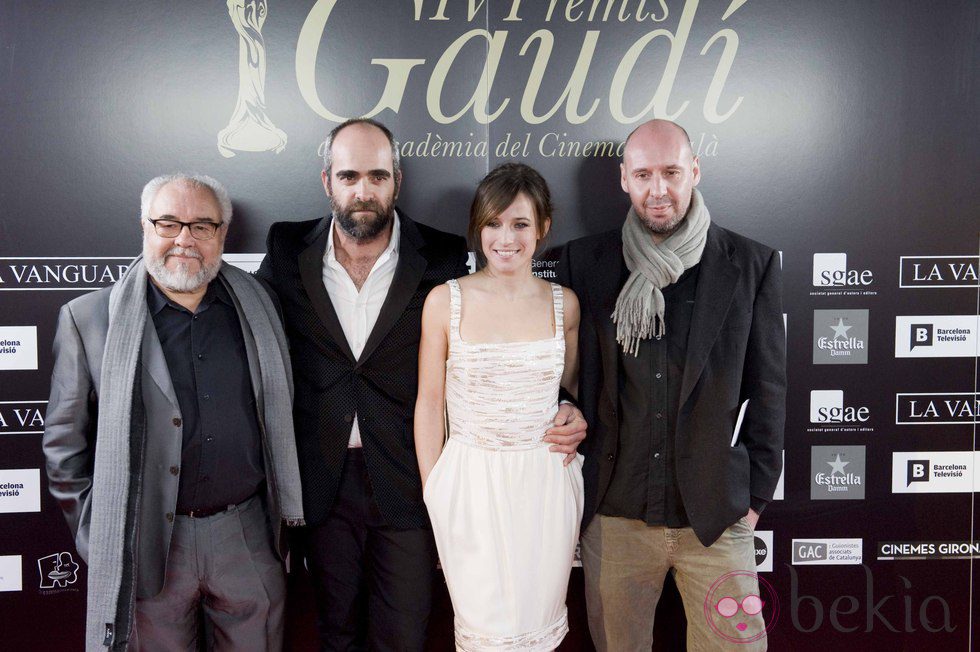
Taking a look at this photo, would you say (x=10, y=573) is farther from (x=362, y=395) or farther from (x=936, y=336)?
(x=936, y=336)

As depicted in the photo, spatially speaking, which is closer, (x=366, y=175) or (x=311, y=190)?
(x=366, y=175)

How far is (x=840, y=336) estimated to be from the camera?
2.97 meters

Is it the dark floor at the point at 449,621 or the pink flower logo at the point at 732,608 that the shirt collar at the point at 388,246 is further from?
the pink flower logo at the point at 732,608

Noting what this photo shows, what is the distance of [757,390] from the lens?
2.32 m

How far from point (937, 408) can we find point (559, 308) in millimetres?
1964

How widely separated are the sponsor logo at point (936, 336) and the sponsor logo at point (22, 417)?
12.4 feet

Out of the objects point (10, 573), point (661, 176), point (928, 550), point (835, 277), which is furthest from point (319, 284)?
point (928, 550)

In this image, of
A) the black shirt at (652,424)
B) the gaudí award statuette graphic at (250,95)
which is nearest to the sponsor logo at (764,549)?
the black shirt at (652,424)

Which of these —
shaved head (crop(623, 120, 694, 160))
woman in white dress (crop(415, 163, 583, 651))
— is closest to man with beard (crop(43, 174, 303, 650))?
woman in white dress (crop(415, 163, 583, 651))

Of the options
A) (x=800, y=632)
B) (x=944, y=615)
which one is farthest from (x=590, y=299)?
(x=944, y=615)

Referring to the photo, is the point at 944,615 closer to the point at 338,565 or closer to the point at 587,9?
the point at 338,565

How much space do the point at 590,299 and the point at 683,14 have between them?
4.67 ft

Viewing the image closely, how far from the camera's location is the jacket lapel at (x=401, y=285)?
2.31 meters

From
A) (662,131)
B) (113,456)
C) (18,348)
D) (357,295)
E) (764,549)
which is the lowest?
(764,549)
